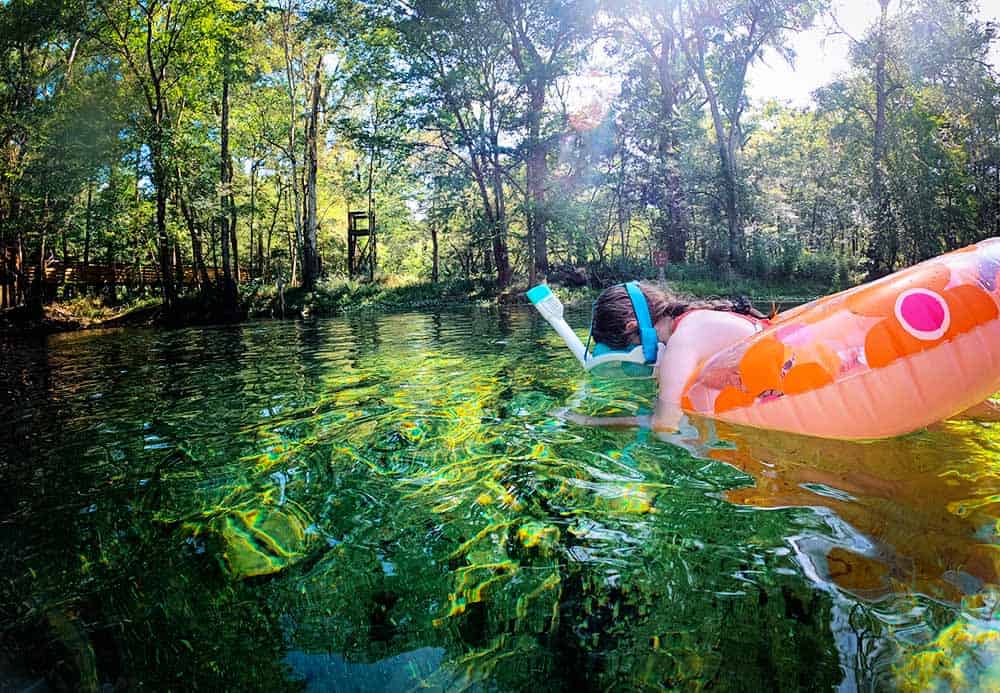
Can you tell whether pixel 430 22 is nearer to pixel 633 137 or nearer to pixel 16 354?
pixel 633 137

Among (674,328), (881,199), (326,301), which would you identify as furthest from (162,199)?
(881,199)

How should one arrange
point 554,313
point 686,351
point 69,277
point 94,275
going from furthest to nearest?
point 94,275 → point 69,277 → point 554,313 → point 686,351

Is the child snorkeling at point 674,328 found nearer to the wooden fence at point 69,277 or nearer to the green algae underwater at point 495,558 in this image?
the green algae underwater at point 495,558

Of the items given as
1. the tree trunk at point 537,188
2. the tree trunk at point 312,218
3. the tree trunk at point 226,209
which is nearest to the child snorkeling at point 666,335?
the tree trunk at point 537,188

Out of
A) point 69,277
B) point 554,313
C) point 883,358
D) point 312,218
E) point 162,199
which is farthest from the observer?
point 69,277

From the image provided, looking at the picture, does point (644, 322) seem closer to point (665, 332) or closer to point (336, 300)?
point (665, 332)

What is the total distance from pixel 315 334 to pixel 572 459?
9266 millimetres

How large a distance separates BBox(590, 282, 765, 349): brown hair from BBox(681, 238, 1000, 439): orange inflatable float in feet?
1.54

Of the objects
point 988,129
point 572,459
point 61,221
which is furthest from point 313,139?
point 988,129

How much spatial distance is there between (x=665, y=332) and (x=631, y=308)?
234 millimetres

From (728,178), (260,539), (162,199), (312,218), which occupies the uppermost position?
(728,178)

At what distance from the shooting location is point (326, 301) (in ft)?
66.8

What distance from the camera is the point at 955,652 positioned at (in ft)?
4.12

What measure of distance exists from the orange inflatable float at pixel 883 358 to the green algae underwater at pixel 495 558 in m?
0.21
